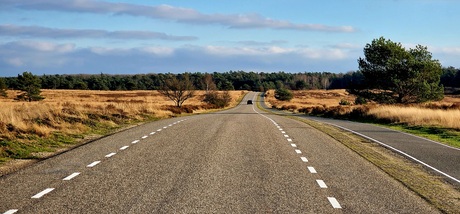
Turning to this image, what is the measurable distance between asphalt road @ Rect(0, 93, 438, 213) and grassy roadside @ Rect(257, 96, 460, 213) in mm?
259

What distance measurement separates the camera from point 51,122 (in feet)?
66.5

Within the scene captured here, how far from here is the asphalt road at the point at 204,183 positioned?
7086 mm

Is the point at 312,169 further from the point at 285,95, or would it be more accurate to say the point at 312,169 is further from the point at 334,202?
the point at 285,95

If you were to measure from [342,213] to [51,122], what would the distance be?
16089mm

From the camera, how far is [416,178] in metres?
10.1

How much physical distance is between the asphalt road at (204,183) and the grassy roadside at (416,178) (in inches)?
10.2

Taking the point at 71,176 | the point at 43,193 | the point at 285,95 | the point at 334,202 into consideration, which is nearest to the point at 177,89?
the point at 71,176

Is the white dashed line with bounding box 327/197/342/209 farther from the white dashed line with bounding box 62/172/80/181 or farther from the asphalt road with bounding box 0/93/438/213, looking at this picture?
the white dashed line with bounding box 62/172/80/181

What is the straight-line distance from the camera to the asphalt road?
23.2 feet

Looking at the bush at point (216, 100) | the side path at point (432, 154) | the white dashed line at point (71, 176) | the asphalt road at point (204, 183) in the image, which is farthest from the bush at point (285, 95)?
the white dashed line at point (71, 176)

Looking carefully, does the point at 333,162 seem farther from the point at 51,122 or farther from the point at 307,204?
the point at 51,122

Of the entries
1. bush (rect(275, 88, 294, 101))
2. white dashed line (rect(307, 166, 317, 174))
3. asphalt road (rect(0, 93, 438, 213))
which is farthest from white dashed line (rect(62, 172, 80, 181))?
bush (rect(275, 88, 294, 101))

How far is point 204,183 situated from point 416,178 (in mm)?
4370

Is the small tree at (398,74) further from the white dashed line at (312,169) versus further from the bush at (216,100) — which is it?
the white dashed line at (312,169)
